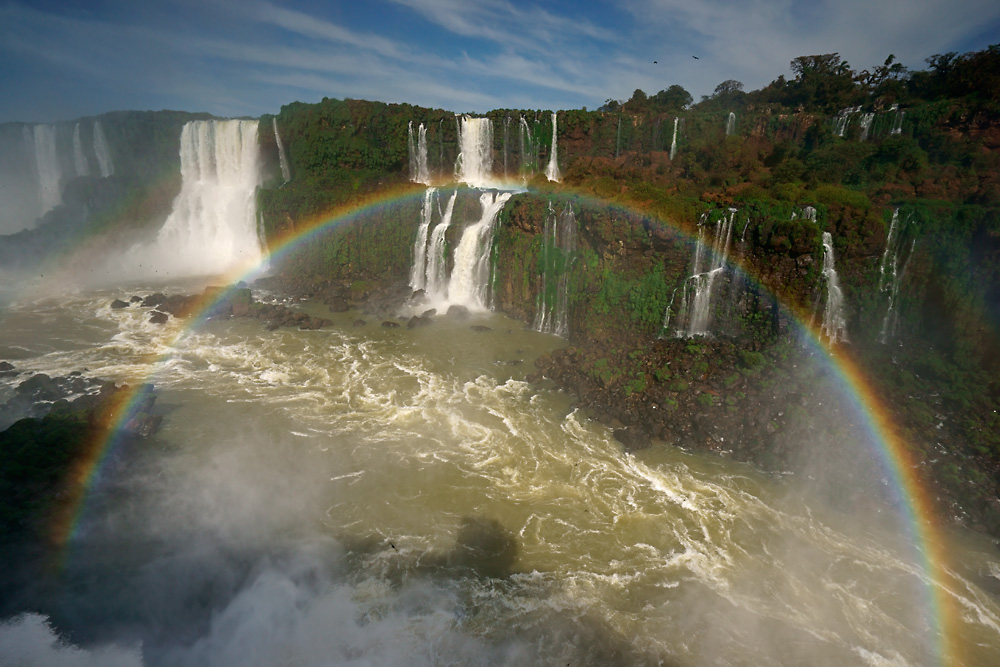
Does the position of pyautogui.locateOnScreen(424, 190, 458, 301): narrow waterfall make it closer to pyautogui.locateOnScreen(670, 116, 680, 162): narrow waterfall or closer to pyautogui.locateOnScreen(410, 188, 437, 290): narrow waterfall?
pyautogui.locateOnScreen(410, 188, 437, 290): narrow waterfall

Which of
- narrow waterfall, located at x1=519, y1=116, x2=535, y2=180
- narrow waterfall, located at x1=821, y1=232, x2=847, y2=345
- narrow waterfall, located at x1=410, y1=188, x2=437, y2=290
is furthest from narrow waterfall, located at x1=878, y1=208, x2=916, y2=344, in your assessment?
narrow waterfall, located at x1=519, y1=116, x2=535, y2=180

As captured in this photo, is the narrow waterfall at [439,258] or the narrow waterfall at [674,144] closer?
the narrow waterfall at [439,258]

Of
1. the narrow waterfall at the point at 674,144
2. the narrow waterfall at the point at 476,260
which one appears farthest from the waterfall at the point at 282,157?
the narrow waterfall at the point at 674,144

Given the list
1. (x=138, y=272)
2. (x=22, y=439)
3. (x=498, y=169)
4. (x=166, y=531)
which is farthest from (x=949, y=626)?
(x=138, y=272)

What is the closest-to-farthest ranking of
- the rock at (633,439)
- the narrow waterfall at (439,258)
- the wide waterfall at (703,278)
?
the rock at (633,439) < the wide waterfall at (703,278) < the narrow waterfall at (439,258)

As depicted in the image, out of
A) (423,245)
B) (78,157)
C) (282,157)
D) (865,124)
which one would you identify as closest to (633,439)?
(423,245)

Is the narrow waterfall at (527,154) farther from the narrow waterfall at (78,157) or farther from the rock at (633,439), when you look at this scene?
the narrow waterfall at (78,157)
